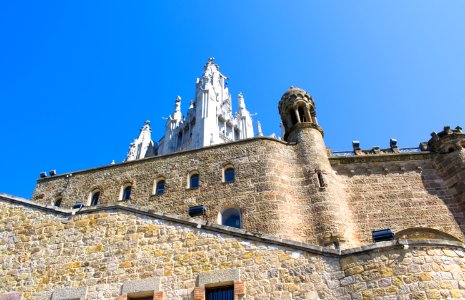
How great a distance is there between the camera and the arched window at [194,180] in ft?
68.2

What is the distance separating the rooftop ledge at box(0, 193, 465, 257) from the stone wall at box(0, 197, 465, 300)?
26 millimetres

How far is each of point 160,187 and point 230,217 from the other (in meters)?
4.52

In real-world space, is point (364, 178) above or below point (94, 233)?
above

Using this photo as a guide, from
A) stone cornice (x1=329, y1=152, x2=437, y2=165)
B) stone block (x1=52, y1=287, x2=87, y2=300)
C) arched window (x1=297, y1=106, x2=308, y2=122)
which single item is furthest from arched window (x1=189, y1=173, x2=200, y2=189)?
stone block (x1=52, y1=287, x2=87, y2=300)

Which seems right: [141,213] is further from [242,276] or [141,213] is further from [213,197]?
[213,197]

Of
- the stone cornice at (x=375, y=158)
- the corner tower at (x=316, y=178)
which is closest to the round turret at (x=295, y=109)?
the corner tower at (x=316, y=178)

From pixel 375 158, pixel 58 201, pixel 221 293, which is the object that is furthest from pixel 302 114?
pixel 221 293

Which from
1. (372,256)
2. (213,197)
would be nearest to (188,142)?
(213,197)

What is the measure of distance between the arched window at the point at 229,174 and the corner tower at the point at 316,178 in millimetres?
3289

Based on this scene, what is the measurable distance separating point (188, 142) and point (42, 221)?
45.2 m

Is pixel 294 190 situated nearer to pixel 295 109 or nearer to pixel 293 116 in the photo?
pixel 293 116

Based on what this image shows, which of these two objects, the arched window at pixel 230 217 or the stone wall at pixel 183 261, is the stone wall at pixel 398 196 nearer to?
the arched window at pixel 230 217

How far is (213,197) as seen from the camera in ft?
64.6

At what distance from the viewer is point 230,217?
19.0 meters
